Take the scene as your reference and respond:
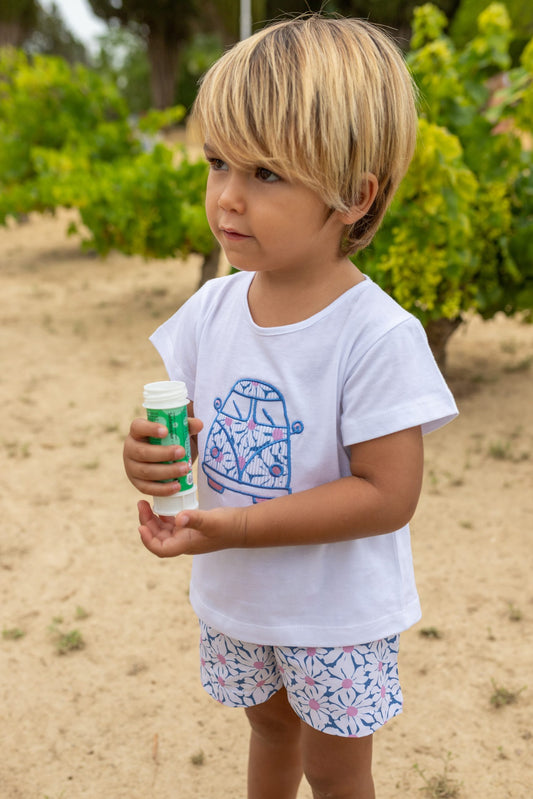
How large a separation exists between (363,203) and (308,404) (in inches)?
12.3

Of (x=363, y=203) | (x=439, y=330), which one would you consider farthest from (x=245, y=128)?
(x=439, y=330)

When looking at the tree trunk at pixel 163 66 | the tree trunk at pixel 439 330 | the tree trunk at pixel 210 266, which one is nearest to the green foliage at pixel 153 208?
the tree trunk at pixel 210 266

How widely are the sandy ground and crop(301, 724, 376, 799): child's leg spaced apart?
64 centimetres

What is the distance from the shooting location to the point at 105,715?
2.24 m

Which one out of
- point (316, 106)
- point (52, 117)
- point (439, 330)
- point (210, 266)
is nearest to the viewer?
point (316, 106)

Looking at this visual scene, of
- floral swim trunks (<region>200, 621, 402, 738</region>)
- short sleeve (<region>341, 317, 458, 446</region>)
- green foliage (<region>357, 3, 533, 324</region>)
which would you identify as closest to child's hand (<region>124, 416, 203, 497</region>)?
short sleeve (<region>341, 317, 458, 446</region>)

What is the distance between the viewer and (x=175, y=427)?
1.15 m

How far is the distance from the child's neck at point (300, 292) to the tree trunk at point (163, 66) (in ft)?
84.2

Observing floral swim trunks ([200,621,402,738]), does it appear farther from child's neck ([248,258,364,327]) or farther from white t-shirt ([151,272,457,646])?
child's neck ([248,258,364,327])

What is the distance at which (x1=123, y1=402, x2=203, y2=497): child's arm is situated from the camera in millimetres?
1130

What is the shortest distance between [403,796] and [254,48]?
1.72m

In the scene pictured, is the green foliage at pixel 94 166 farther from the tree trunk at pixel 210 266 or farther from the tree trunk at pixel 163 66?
the tree trunk at pixel 163 66

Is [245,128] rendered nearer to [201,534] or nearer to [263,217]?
[263,217]

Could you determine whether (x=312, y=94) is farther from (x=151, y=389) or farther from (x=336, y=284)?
(x=151, y=389)
